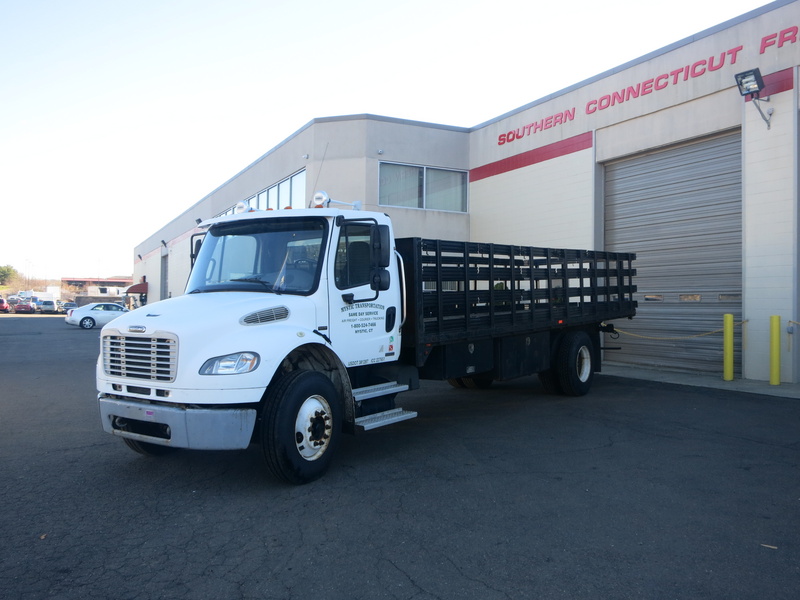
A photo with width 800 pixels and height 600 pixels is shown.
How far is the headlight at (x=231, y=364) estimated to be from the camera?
17.6 feet

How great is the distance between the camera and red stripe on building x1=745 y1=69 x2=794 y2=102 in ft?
38.1

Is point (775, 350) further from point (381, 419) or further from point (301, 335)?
point (301, 335)

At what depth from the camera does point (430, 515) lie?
4.99 m

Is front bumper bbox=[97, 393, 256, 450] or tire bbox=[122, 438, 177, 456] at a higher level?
front bumper bbox=[97, 393, 256, 450]

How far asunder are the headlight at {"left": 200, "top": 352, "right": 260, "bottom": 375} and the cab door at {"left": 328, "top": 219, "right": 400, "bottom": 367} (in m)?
1.12

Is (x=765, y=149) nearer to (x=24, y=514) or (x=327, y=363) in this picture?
(x=327, y=363)

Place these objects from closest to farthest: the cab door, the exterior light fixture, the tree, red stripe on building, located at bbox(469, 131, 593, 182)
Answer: the cab door < the exterior light fixture < red stripe on building, located at bbox(469, 131, 593, 182) < the tree

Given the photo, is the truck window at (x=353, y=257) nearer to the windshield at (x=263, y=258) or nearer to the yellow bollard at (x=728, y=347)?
the windshield at (x=263, y=258)

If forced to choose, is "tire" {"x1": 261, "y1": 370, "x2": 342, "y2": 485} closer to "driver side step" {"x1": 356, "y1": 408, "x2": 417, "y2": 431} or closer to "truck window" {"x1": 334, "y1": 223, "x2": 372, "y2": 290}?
"driver side step" {"x1": 356, "y1": 408, "x2": 417, "y2": 431}

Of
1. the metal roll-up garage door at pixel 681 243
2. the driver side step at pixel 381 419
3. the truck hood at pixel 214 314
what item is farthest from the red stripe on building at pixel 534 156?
the truck hood at pixel 214 314

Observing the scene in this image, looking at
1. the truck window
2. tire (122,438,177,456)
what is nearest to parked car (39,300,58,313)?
tire (122,438,177,456)

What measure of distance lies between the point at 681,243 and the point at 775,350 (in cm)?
338

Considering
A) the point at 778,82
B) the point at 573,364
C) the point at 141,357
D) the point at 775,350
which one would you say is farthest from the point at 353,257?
the point at 778,82

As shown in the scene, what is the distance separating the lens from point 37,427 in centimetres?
831
